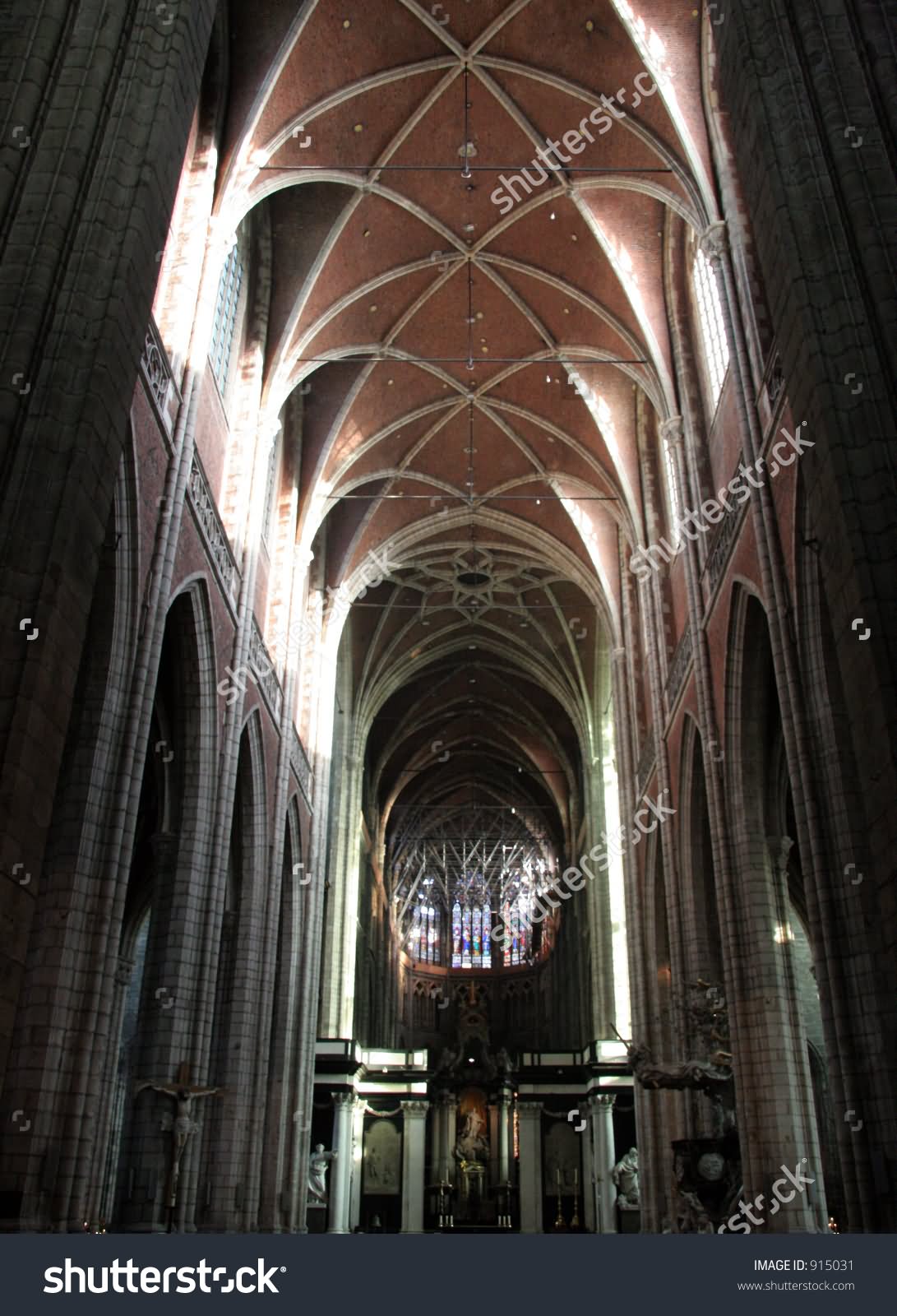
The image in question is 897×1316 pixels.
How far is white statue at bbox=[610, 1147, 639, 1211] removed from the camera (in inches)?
1101

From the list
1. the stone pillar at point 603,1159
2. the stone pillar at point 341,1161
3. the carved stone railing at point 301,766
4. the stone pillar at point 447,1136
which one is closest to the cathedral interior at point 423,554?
the stone pillar at point 603,1159

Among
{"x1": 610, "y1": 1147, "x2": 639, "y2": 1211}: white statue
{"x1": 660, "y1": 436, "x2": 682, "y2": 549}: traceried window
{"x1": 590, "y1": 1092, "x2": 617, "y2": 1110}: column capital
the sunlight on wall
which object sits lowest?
{"x1": 610, "y1": 1147, "x2": 639, "y2": 1211}: white statue

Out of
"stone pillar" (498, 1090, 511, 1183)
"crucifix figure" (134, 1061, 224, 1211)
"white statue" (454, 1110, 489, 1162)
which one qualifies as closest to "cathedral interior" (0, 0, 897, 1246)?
"crucifix figure" (134, 1061, 224, 1211)

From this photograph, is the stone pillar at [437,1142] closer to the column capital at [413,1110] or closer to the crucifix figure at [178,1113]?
the column capital at [413,1110]

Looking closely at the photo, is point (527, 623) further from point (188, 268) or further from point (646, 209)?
point (188, 268)

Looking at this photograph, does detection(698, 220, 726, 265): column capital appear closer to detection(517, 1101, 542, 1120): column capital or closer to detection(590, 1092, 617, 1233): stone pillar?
detection(590, 1092, 617, 1233): stone pillar

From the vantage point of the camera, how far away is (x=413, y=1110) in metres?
35.0

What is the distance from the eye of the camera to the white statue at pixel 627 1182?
2797 cm

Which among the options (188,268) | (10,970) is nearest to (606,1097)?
(188,268)

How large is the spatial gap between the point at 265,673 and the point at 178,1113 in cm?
833

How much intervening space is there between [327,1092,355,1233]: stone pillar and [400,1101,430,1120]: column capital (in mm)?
4721

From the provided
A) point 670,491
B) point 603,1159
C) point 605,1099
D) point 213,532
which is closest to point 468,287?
point 670,491

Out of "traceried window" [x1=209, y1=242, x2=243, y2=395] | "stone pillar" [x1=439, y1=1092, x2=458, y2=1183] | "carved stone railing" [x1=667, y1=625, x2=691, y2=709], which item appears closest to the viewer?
"traceried window" [x1=209, y1=242, x2=243, y2=395]

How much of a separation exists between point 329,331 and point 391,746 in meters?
20.3
